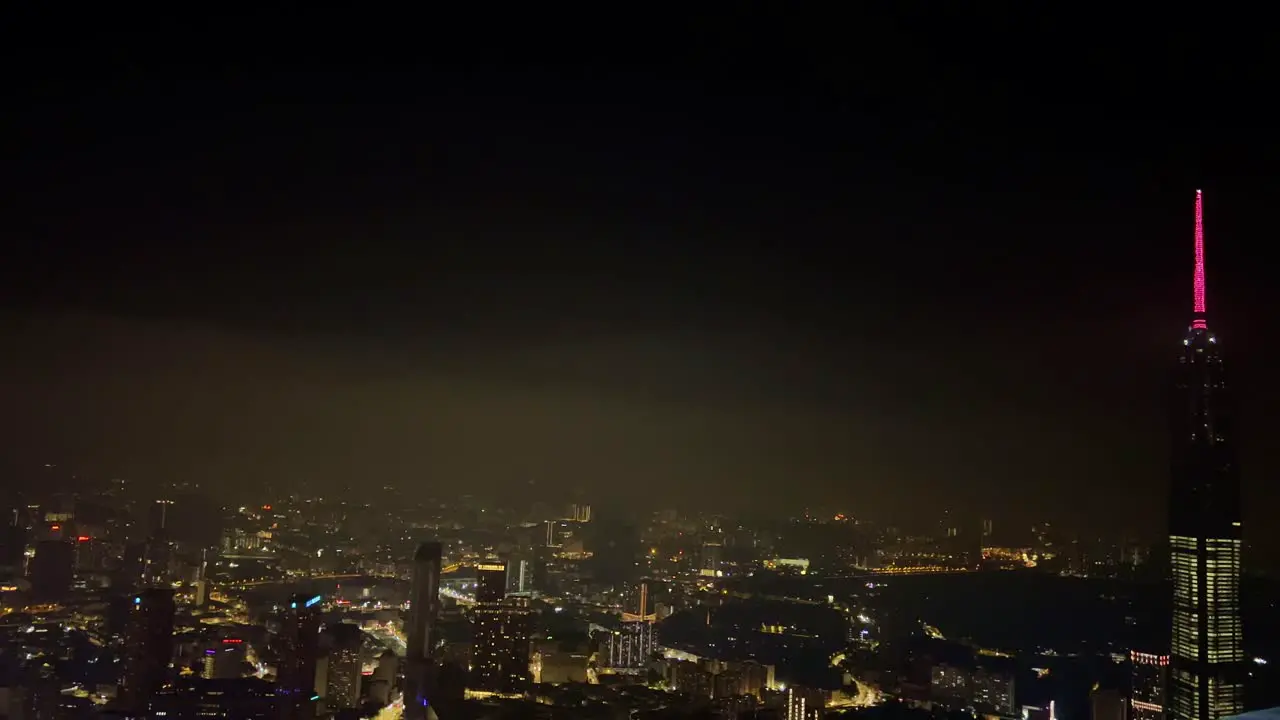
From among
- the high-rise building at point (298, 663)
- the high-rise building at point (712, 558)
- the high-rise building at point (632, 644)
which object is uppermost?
the high-rise building at point (712, 558)

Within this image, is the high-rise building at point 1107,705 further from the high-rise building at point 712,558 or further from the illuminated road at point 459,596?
the illuminated road at point 459,596

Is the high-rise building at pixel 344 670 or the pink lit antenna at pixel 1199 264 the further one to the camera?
the high-rise building at pixel 344 670

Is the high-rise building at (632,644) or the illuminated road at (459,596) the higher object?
the illuminated road at (459,596)

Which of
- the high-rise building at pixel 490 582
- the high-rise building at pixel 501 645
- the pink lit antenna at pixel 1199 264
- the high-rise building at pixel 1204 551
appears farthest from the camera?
the high-rise building at pixel 490 582

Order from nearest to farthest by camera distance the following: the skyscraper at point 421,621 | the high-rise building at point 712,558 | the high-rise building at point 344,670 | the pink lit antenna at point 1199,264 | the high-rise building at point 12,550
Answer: the pink lit antenna at point 1199,264 → the high-rise building at point 12,550 → the high-rise building at point 344,670 → the skyscraper at point 421,621 → the high-rise building at point 712,558

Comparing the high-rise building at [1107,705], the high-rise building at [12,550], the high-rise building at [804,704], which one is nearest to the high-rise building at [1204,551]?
the high-rise building at [1107,705]

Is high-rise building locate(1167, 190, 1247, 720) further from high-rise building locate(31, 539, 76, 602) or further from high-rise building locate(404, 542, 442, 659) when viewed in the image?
high-rise building locate(31, 539, 76, 602)
